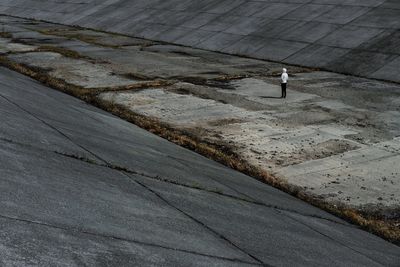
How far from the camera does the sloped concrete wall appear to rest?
2810 centimetres

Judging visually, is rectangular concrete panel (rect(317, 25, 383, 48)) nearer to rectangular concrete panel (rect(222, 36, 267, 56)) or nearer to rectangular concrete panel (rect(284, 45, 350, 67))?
rectangular concrete panel (rect(284, 45, 350, 67))

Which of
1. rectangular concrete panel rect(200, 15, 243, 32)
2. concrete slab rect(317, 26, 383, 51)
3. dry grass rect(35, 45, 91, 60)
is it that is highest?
rectangular concrete panel rect(200, 15, 243, 32)

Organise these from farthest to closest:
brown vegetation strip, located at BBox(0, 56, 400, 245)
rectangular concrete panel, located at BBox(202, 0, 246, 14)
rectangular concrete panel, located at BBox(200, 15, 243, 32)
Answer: rectangular concrete panel, located at BBox(202, 0, 246, 14)
rectangular concrete panel, located at BBox(200, 15, 243, 32)
brown vegetation strip, located at BBox(0, 56, 400, 245)

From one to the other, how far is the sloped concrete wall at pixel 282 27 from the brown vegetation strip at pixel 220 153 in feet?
43.2

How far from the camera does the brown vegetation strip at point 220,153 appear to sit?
10.8m

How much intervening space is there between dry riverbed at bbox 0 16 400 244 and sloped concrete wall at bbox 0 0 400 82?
6.20 feet

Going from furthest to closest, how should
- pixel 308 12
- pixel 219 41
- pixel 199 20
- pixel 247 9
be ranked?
pixel 199 20 → pixel 247 9 → pixel 308 12 → pixel 219 41

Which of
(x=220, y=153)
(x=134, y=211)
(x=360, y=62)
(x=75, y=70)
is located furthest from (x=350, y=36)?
(x=134, y=211)

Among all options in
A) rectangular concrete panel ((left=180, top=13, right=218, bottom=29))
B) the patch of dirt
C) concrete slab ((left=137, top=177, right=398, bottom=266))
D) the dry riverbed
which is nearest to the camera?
concrete slab ((left=137, top=177, right=398, bottom=266))

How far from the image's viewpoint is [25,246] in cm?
466

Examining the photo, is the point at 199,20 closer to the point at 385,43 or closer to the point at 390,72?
the point at 385,43

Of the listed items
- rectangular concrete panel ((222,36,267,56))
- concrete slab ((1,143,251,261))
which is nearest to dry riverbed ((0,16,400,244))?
rectangular concrete panel ((222,36,267,56))

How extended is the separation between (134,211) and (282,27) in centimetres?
2927

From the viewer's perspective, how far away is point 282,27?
34.2 metres
